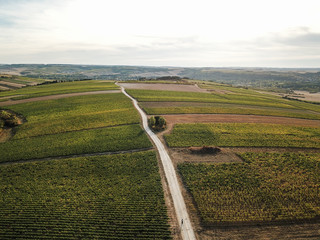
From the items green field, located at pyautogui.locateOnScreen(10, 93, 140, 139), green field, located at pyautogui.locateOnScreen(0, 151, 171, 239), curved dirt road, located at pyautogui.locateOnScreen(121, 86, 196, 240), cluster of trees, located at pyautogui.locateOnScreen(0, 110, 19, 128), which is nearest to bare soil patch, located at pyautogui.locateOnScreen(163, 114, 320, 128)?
green field, located at pyautogui.locateOnScreen(10, 93, 140, 139)

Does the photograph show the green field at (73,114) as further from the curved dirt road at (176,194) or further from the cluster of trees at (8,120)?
the curved dirt road at (176,194)

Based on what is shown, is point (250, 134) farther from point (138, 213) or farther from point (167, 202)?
point (138, 213)

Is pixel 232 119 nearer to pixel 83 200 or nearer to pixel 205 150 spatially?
pixel 205 150

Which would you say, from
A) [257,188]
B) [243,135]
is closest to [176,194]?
[257,188]

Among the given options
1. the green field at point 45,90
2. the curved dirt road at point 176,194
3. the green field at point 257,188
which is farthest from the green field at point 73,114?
the green field at point 257,188

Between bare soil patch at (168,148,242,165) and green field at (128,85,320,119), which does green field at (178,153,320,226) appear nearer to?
bare soil patch at (168,148,242,165)
